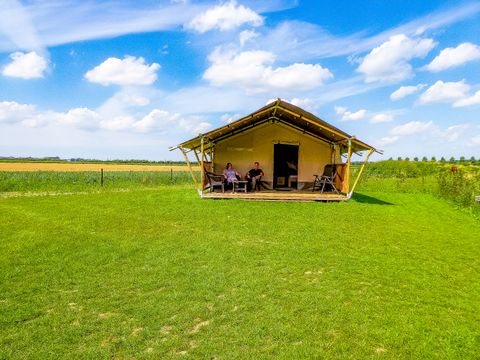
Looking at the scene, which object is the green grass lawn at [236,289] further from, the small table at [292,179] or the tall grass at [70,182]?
the tall grass at [70,182]

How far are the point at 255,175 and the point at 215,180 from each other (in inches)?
73.0

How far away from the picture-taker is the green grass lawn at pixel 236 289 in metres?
3.68

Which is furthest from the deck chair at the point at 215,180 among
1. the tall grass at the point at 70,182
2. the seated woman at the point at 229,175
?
the tall grass at the point at 70,182

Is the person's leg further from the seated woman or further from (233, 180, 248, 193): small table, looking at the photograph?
the seated woman

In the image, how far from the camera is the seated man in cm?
1545

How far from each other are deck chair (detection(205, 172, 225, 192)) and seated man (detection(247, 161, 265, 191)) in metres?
1.43

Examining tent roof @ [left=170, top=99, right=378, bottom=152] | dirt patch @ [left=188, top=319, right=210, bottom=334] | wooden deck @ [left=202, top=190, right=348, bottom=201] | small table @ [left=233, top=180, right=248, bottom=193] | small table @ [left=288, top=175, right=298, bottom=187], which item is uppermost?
tent roof @ [left=170, top=99, right=378, bottom=152]

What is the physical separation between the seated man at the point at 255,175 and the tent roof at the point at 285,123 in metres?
1.66

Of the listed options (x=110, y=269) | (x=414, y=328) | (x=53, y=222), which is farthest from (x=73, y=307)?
(x=53, y=222)

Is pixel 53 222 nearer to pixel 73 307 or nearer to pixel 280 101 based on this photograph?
pixel 73 307

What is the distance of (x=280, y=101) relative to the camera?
39.7 ft

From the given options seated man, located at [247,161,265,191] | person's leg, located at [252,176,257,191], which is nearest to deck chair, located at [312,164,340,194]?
seated man, located at [247,161,265,191]

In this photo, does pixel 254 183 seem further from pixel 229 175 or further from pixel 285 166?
pixel 285 166

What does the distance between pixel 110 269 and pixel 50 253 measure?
1514mm
